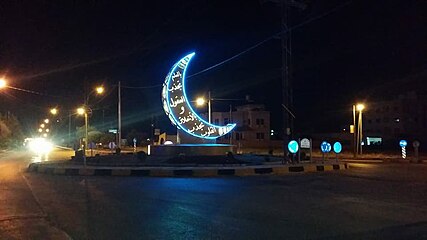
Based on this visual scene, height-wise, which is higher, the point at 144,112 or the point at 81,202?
the point at 144,112

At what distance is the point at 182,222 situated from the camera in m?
9.96

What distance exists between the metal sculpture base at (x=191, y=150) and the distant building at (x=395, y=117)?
5937 centimetres

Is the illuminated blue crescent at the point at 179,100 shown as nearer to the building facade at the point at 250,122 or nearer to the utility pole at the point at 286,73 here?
the utility pole at the point at 286,73

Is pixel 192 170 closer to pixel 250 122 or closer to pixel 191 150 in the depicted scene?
pixel 191 150

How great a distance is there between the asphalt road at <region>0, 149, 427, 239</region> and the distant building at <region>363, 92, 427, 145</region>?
248ft

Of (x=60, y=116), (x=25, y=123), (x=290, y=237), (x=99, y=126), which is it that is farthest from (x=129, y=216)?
(x=25, y=123)

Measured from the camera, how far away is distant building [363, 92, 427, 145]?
93125 mm

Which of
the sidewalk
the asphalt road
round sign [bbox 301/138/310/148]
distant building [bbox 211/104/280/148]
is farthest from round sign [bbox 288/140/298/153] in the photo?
distant building [bbox 211/104/280/148]

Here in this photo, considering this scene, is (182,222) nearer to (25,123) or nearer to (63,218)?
(63,218)

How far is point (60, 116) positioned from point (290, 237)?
122829 mm

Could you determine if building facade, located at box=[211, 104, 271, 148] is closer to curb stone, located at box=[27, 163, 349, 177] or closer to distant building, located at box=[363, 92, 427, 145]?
distant building, located at box=[363, 92, 427, 145]

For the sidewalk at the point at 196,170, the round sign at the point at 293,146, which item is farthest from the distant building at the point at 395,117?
the sidewalk at the point at 196,170

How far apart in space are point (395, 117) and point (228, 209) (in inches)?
3845

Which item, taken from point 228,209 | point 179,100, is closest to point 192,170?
point 179,100
